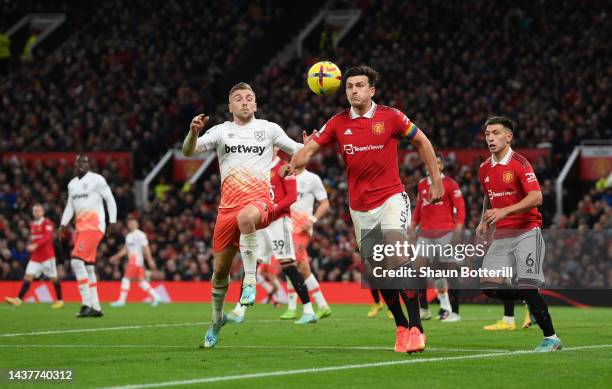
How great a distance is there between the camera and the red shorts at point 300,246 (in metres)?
18.6

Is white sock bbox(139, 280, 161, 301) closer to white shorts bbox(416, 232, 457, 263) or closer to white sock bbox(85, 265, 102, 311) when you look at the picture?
white sock bbox(85, 265, 102, 311)

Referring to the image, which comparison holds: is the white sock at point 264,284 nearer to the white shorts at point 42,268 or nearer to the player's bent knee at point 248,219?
the white shorts at point 42,268

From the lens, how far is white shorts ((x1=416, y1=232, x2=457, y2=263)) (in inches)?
723

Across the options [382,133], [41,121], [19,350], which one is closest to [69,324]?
[19,350]

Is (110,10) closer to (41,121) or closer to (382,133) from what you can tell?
(41,121)

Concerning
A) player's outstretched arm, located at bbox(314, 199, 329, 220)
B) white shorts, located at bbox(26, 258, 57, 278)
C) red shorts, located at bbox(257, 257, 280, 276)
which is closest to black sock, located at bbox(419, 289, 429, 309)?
player's outstretched arm, located at bbox(314, 199, 329, 220)

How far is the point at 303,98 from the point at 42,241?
44.7 feet

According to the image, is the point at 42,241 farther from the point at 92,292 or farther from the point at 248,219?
the point at 248,219

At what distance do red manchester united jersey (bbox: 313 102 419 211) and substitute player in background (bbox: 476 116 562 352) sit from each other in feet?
3.89

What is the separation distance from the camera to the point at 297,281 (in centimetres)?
1742

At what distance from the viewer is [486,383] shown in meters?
8.54

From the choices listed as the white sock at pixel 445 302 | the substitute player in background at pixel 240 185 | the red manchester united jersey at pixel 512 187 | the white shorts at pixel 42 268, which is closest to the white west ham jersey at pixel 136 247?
the white shorts at pixel 42 268

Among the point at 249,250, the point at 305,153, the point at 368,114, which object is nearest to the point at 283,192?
the point at 249,250

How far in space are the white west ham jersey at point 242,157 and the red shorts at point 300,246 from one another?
20.8 feet
